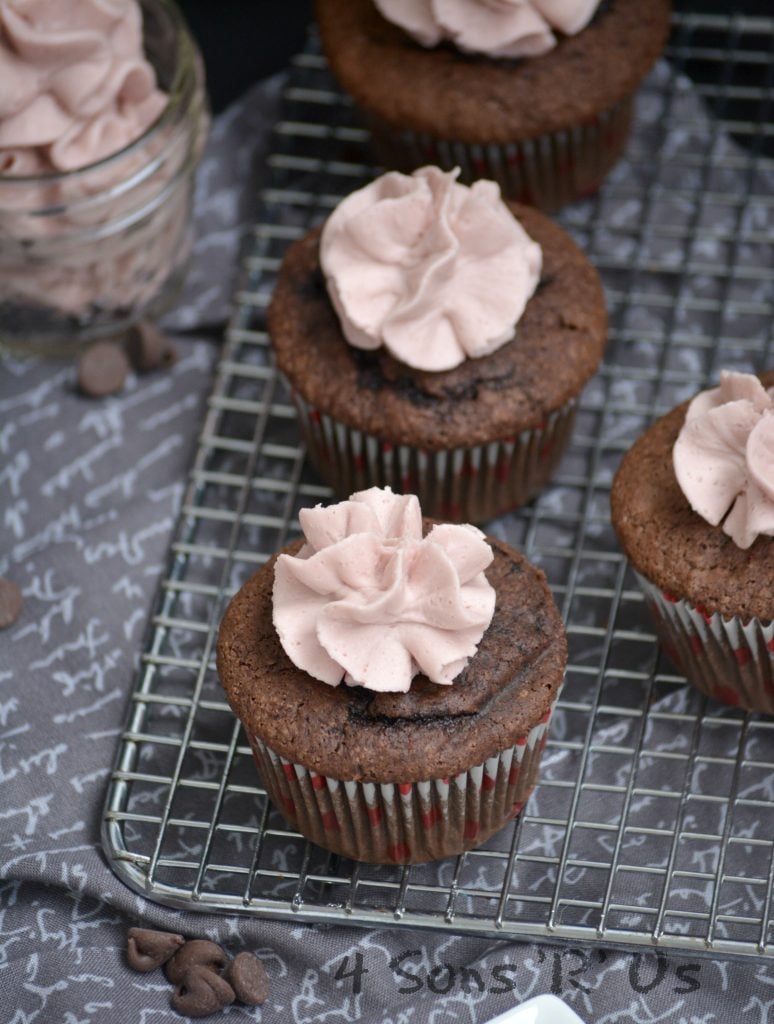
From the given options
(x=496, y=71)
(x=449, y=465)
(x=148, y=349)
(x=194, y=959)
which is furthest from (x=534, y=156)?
(x=194, y=959)

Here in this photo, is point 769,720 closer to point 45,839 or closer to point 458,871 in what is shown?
point 458,871

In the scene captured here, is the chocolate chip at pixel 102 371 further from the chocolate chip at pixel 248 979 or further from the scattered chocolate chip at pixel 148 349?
the chocolate chip at pixel 248 979

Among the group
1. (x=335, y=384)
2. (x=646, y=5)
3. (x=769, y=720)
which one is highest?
(x=646, y=5)

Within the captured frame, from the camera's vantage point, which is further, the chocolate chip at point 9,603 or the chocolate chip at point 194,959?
the chocolate chip at point 9,603

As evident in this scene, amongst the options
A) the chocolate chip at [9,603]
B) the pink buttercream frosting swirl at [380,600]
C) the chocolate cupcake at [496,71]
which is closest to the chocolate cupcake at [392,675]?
the pink buttercream frosting swirl at [380,600]

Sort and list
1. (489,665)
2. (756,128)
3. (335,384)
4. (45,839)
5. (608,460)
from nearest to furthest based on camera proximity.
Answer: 1. (489,665)
2. (45,839)
3. (335,384)
4. (608,460)
5. (756,128)

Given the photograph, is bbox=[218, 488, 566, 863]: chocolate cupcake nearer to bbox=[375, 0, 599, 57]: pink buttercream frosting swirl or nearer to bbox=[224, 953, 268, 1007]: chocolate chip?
bbox=[224, 953, 268, 1007]: chocolate chip

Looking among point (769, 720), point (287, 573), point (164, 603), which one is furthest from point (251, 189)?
point (769, 720)
